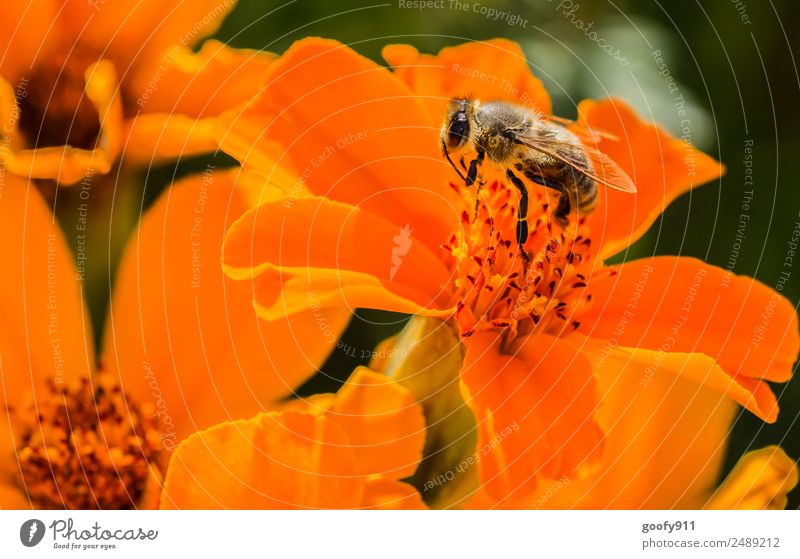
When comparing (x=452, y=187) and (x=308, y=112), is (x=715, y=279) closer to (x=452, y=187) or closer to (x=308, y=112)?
(x=452, y=187)

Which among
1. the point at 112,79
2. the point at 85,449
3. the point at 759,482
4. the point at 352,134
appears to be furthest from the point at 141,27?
the point at 759,482

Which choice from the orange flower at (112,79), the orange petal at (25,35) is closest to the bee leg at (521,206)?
the orange flower at (112,79)

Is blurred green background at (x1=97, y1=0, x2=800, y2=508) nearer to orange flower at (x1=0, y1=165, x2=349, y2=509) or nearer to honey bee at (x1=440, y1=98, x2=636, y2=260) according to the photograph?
honey bee at (x1=440, y1=98, x2=636, y2=260)

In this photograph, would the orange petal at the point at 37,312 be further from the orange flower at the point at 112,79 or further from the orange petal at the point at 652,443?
the orange petal at the point at 652,443

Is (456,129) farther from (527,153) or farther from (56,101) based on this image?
(56,101)

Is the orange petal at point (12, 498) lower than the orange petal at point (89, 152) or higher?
lower

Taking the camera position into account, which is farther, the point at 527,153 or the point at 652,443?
the point at 652,443
